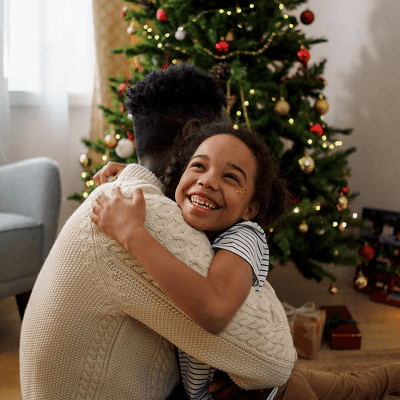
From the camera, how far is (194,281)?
0.68 m

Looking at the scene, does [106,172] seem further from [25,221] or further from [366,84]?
[366,84]

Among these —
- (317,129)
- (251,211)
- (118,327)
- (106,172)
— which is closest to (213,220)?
(251,211)

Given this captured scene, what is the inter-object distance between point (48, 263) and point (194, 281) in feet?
0.94

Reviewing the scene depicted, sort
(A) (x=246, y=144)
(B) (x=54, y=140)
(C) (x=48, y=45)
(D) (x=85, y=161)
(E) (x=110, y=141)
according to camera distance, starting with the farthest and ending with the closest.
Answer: (B) (x=54, y=140)
(C) (x=48, y=45)
(D) (x=85, y=161)
(E) (x=110, y=141)
(A) (x=246, y=144)

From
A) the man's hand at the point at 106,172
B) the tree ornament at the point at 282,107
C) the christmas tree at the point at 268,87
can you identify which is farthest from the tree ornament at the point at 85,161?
the man's hand at the point at 106,172

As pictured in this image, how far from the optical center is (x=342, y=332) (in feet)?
6.35

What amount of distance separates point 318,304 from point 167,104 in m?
1.69

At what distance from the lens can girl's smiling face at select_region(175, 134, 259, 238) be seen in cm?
85

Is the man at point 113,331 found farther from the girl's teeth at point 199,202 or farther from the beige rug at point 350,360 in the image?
the beige rug at point 350,360

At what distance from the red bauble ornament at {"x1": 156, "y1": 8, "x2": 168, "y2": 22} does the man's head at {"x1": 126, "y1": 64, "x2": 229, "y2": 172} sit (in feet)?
3.07

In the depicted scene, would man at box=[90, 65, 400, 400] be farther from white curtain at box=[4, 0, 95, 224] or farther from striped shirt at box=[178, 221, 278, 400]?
white curtain at box=[4, 0, 95, 224]

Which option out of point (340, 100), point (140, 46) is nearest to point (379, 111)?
point (340, 100)

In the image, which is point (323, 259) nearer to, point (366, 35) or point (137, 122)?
point (137, 122)

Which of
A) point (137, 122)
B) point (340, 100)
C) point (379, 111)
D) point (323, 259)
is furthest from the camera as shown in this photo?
point (340, 100)
